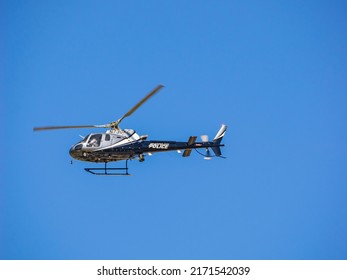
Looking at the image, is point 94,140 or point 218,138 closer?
point 94,140

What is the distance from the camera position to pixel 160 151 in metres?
24.6

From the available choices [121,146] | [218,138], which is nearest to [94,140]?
[121,146]

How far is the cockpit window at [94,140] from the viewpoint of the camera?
2473 centimetres

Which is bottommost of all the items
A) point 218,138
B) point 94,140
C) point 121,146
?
point 121,146

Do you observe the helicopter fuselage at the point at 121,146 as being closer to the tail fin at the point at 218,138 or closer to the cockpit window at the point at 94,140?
the cockpit window at the point at 94,140

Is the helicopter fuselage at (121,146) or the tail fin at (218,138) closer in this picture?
the helicopter fuselage at (121,146)

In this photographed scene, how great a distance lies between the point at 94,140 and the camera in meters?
24.8

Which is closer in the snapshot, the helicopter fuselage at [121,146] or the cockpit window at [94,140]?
the helicopter fuselage at [121,146]

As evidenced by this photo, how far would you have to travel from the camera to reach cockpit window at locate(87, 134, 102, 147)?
81.1 ft

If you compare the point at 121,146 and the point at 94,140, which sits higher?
the point at 94,140

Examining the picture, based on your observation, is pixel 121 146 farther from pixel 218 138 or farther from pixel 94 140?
pixel 218 138
